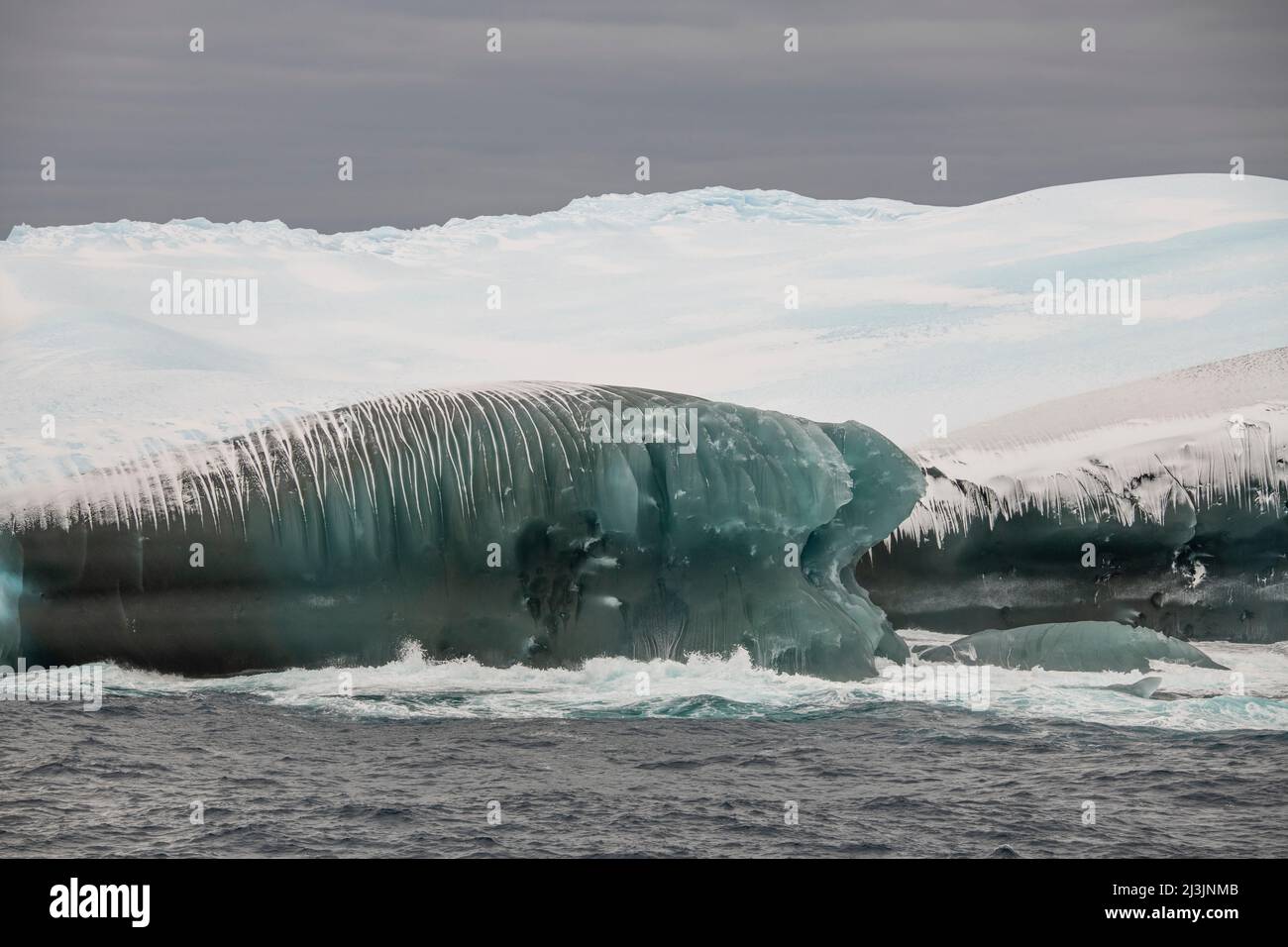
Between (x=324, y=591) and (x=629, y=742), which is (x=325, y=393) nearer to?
(x=324, y=591)

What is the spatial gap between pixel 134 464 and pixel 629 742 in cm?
1198

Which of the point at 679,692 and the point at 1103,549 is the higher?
the point at 1103,549

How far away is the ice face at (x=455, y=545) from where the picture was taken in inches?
1390

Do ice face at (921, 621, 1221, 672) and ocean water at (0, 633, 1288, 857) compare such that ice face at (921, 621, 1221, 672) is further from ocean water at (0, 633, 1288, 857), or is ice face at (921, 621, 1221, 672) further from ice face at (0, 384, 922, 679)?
ice face at (0, 384, 922, 679)

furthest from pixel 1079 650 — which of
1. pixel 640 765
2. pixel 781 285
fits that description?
pixel 781 285

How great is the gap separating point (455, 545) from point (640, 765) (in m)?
8.88

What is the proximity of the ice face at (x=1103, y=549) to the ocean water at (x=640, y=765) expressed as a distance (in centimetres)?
746

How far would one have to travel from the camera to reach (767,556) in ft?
122

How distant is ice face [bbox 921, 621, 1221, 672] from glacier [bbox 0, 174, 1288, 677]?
1.91 meters

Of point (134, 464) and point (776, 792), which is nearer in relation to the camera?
point (776, 792)

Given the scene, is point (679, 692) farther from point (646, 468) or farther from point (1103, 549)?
point (1103, 549)

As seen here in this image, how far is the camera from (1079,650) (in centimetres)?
3684
